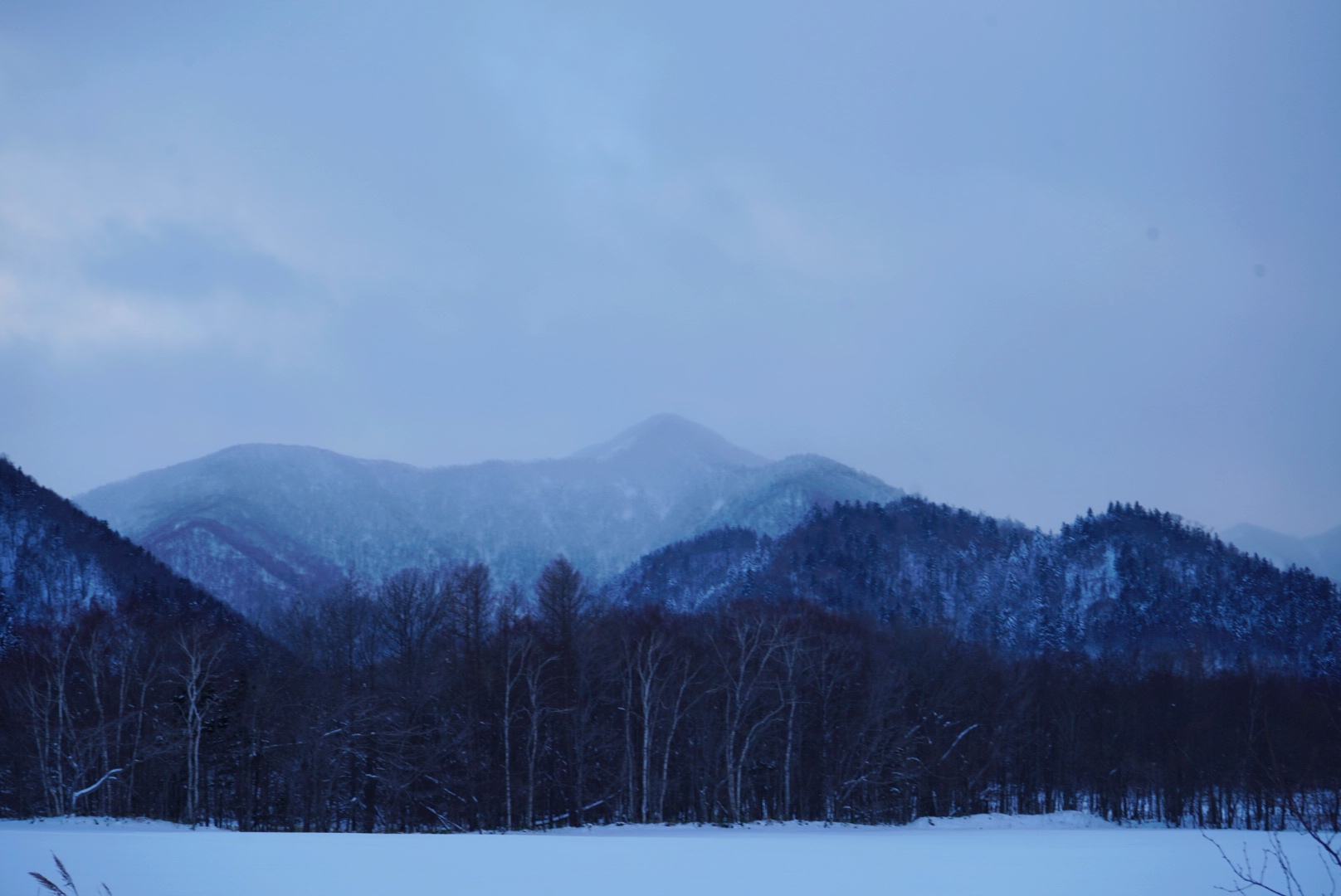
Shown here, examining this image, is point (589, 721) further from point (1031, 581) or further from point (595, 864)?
point (1031, 581)

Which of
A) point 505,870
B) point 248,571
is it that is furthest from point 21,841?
point 248,571

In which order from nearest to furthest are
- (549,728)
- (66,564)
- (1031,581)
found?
(549,728) → (66,564) → (1031,581)

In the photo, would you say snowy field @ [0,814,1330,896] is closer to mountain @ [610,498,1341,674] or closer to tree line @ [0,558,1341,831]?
tree line @ [0,558,1341,831]

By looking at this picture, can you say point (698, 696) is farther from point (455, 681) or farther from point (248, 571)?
point (248, 571)

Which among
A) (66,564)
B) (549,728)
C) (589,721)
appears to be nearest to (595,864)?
(549,728)

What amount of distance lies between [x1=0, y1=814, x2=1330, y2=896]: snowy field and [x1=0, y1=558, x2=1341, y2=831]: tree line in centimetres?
1166

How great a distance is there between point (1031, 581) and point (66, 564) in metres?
141

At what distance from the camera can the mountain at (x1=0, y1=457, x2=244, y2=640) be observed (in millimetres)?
94500

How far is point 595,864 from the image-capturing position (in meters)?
23.2

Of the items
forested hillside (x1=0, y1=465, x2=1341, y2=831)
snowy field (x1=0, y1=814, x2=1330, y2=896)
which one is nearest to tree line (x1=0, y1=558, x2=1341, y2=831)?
forested hillside (x1=0, y1=465, x2=1341, y2=831)

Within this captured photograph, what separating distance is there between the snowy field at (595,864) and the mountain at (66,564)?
222 feet

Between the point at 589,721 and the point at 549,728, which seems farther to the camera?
the point at 589,721

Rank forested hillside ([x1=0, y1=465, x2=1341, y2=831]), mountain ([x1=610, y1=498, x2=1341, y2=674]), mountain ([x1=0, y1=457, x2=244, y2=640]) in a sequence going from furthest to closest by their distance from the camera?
mountain ([x1=610, y1=498, x2=1341, y2=674]) < mountain ([x1=0, y1=457, x2=244, y2=640]) < forested hillside ([x1=0, y1=465, x2=1341, y2=831])

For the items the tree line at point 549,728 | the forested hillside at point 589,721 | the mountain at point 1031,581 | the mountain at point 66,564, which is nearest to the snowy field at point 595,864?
the forested hillside at point 589,721
